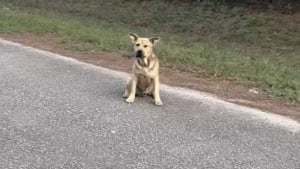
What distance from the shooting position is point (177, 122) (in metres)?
6.46

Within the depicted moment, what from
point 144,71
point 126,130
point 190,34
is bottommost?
point 190,34

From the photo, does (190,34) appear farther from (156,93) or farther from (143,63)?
(143,63)

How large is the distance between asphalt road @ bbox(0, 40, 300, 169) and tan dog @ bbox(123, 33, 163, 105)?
12cm

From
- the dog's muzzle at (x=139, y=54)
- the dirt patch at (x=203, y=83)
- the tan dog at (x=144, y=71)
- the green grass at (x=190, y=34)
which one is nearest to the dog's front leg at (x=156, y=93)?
the tan dog at (x=144, y=71)

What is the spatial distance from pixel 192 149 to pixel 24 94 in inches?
107

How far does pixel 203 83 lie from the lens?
8.59m

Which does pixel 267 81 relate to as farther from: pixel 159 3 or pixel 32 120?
pixel 159 3

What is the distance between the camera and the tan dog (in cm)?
686

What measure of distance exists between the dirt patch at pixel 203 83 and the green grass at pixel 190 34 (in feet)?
0.86

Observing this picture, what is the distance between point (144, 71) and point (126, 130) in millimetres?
1027

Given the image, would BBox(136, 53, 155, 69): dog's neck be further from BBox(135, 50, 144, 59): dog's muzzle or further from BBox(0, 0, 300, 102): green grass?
BBox(0, 0, 300, 102): green grass

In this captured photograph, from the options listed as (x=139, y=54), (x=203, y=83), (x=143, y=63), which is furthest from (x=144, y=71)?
(x=203, y=83)

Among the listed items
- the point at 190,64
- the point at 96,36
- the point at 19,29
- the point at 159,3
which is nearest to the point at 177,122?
the point at 190,64

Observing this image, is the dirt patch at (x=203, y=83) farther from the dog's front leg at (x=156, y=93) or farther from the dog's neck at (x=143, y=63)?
the dog's neck at (x=143, y=63)
